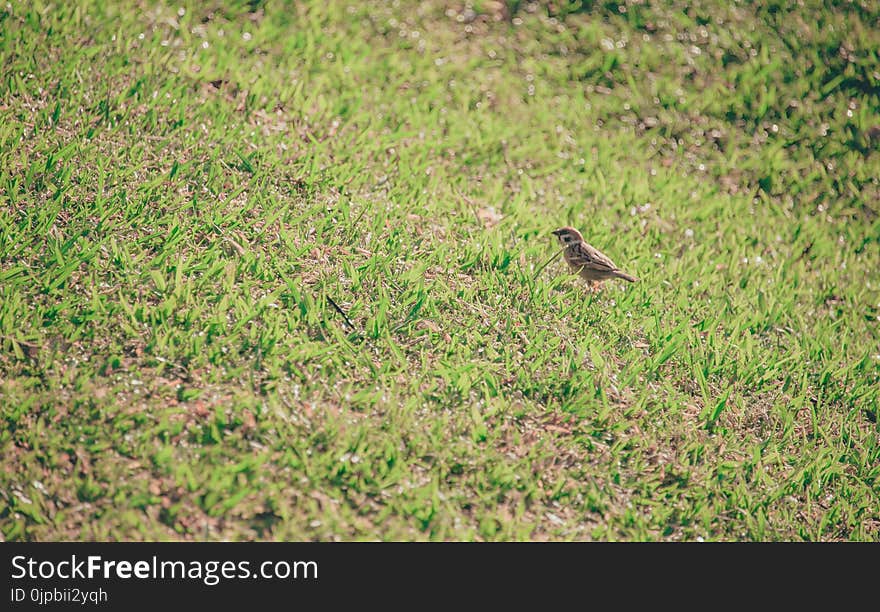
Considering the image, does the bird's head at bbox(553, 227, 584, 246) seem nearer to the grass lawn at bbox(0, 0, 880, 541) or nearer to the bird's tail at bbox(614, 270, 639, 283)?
the grass lawn at bbox(0, 0, 880, 541)

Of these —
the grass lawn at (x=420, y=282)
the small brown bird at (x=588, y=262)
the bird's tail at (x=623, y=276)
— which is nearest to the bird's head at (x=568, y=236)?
the small brown bird at (x=588, y=262)

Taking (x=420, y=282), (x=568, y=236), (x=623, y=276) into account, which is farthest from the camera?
(x=568, y=236)

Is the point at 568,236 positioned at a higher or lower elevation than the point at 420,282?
higher

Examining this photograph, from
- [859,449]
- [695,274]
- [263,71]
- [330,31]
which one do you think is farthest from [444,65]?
[859,449]

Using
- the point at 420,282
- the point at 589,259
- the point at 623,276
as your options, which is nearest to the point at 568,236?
the point at 589,259

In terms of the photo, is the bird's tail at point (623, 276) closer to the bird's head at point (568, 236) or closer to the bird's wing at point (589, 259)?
the bird's wing at point (589, 259)

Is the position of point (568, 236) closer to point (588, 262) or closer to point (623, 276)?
point (588, 262)

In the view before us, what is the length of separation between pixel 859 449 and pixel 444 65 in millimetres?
4750

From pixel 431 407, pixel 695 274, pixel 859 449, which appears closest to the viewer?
pixel 431 407

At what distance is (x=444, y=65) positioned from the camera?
25.2ft

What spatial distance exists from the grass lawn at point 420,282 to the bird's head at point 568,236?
0.51ft

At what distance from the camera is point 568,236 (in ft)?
18.8

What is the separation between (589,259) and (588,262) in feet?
0.07
